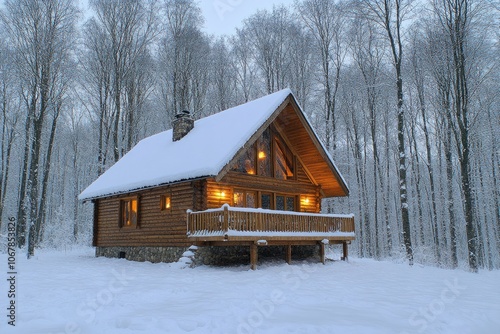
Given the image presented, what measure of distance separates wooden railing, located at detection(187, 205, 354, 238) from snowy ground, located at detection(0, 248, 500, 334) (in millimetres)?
1653

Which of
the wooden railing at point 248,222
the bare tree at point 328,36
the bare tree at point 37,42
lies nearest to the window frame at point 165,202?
the wooden railing at point 248,222

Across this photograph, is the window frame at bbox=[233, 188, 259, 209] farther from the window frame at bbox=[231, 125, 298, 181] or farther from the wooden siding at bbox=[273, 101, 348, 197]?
the wooden siding at bbox=[273, 101, 348, 197]

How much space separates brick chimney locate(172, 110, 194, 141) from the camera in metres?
21.8

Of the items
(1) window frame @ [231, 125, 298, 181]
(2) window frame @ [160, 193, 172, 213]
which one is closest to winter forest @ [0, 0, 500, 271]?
(1) window frame @ [231, 125, 298, 181]

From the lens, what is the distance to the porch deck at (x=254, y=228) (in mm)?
14148

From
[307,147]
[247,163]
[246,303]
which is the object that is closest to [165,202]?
[247,163]

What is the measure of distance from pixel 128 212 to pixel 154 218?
300 cm

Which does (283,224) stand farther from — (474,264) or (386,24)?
(386,24)

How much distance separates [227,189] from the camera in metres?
17.5

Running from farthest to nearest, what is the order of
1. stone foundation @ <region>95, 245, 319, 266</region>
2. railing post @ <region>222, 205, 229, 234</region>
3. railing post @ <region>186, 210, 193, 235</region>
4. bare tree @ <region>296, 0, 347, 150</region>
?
1. bare tree @ <region>296, 0, 347, 150</region>
2. stone foundation @ <region>95, 245, 319, 266</region>
3. railing post @ <region>186, 210, 193, 235</region>
4. railing post @ <region>222, 205, 229, 234</region>

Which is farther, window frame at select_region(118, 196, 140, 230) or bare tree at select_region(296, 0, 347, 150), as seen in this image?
bare tree at select_region(296, 0, 347, 150)

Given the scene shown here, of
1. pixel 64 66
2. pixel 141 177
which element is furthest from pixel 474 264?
pixel 64 66

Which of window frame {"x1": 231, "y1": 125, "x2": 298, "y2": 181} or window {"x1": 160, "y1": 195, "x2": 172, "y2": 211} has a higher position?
window frame {"x1": 231, "y1": 125, "x2": 298, "y2": 181}

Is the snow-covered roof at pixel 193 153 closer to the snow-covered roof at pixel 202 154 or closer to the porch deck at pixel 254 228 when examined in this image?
the snow-covered roof at pixel 202 154
